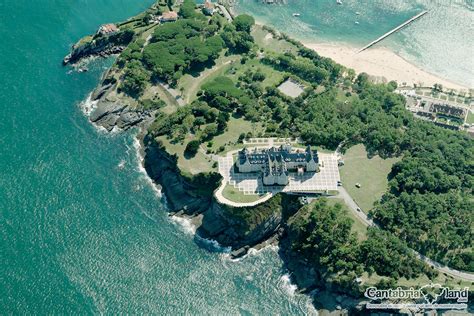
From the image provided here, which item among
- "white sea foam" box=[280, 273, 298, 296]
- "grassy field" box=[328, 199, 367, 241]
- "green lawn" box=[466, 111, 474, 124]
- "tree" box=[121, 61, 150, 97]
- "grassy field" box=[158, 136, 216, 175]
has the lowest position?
"white sea foam" box=[280, 273, 298, 296]

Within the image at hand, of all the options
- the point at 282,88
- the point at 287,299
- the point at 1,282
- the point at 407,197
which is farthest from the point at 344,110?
the point at 1,282

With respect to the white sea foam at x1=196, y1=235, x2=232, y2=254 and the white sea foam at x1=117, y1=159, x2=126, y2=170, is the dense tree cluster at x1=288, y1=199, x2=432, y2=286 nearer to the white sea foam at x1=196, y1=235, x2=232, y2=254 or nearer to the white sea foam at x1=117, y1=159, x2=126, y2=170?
the white sea foam at x1=196, y1=235, x2=232, y2=254

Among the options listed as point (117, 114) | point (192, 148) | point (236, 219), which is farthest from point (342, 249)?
point (117, 114)

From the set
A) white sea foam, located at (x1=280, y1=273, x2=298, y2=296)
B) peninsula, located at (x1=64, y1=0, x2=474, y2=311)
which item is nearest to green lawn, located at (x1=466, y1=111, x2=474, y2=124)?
peninsula, located at (x1=64, y1=0, x2=474, y2=311)

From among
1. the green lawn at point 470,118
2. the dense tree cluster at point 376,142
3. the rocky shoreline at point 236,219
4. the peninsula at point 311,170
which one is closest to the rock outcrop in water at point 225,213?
the rocky shoreline at point 236,219

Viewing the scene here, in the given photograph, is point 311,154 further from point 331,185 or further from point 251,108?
point 251,108

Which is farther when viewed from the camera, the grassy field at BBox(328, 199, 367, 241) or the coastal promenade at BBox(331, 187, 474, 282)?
the grassy field at BBox(328, 199, 367, 241)

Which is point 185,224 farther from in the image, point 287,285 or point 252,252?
point 287,285
